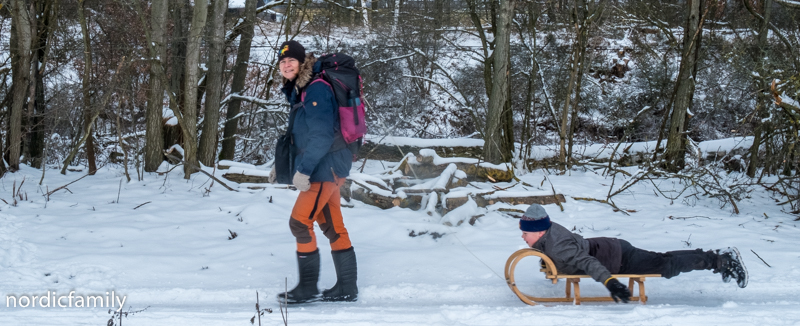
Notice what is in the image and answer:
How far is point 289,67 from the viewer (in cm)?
329

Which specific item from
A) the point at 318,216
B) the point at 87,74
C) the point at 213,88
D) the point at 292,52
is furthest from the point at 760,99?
the point at 87,74

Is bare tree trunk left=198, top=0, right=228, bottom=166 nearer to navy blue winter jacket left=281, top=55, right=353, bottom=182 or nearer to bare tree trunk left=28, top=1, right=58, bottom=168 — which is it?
bare tree trunk left=28, top=1, right=58, bottom=168

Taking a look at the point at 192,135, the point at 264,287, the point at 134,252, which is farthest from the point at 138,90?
the point at 264,287

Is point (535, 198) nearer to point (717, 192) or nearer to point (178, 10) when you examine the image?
point (717, 192)

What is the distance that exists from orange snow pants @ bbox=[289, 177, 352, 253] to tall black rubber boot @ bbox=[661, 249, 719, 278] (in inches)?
84.0

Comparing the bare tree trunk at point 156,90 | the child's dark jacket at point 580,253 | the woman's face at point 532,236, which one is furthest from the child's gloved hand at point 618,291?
the bare tree trunk at point 156,90

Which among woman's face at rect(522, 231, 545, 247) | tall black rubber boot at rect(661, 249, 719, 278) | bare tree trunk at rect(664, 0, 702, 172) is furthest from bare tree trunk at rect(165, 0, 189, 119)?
bare tree trunk at rect(664, 0, 702, 172)

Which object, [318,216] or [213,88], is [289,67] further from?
[213,88]

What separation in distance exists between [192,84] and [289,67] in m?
4.18

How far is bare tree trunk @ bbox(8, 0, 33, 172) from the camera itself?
688 cm

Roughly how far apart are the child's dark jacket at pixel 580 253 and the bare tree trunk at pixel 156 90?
5.24 metres

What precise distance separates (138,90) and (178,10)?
1495mm

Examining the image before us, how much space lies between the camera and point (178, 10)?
8.57 metres

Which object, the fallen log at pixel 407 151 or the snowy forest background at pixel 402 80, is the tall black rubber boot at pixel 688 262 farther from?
the fallen log at pixel 407 151
